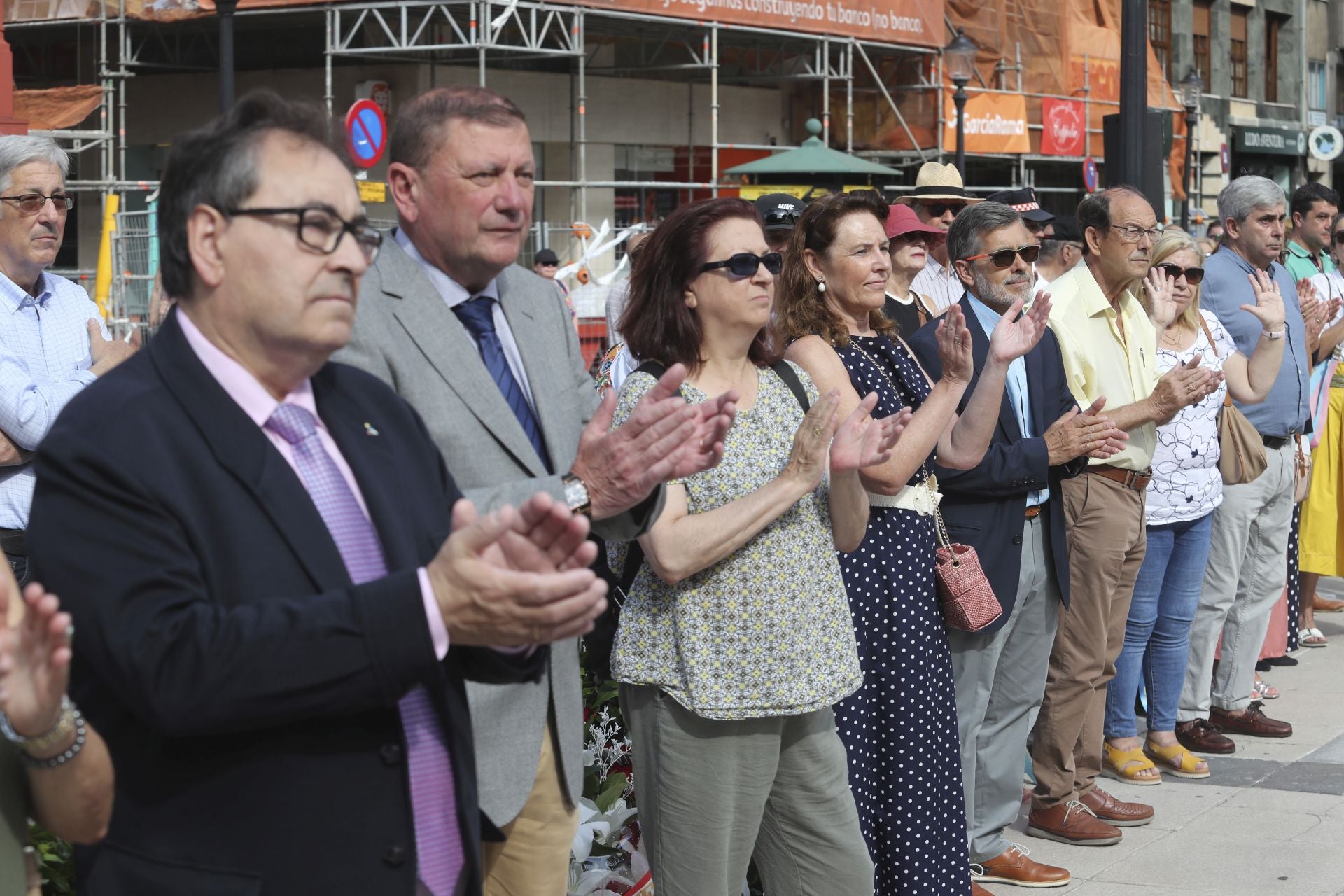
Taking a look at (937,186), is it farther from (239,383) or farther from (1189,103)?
(1189,103)

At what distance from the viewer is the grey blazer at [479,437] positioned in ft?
9.79

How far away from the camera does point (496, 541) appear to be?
196 centimetres

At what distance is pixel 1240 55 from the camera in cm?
4116

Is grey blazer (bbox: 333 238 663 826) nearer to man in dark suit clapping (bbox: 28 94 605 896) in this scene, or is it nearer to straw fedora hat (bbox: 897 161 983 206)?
man in dark suit clapping (bbox: 28 94 605 896)

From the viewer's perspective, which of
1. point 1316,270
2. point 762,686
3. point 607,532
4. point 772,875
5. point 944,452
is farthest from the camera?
point 1316,270

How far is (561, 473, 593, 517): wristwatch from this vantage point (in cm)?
277

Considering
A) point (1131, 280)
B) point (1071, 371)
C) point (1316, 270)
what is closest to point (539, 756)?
point (1071, 371)

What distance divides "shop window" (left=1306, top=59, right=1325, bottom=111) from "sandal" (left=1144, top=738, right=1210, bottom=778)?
41272 millimetres

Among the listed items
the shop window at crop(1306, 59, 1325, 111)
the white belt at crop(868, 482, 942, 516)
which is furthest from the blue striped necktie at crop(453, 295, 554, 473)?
the shop window at crop(1306, 59, 1325, 111)

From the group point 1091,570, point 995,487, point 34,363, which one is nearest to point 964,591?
point 995,487

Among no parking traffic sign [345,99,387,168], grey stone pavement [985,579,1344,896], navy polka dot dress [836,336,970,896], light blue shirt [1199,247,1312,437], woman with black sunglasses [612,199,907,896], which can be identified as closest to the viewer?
woman with black sunglasses [612,199,907,896]

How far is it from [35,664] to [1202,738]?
6.13 m

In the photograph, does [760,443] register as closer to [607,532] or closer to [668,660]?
[668,660]

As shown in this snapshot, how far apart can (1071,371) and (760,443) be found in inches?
96.3
